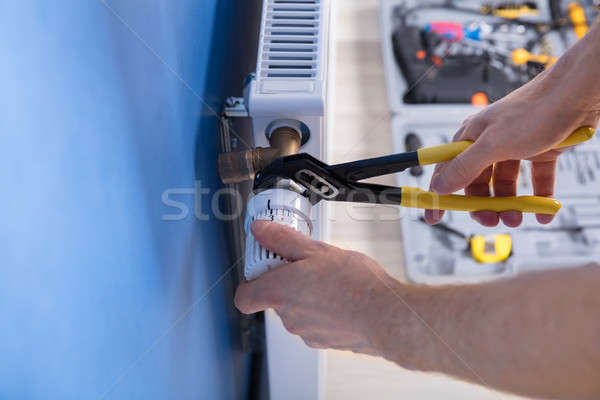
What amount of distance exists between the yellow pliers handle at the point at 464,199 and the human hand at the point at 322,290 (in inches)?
4.1

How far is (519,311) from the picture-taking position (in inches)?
12.4

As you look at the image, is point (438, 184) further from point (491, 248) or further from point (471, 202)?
point (491, 248)

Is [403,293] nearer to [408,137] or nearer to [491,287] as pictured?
[491,287]

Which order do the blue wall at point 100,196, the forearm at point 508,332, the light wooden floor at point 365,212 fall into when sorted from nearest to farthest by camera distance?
1. the blue wall at point 100,196
2. the forearm at point 508,332
3. the light wooden floor at point 365,212

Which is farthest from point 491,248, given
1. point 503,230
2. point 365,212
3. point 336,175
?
point 336,175

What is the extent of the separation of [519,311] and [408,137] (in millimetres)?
757

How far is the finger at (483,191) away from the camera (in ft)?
1.83

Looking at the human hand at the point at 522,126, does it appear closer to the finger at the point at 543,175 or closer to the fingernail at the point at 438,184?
the fingernail at the point at 438,184

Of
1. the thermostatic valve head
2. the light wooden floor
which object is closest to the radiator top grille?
the thermostatic valve head

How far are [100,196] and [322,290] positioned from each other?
0.18 metres

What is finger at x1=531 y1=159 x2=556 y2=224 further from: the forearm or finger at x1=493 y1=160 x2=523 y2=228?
the forearm

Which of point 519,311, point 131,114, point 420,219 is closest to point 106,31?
point 131,114

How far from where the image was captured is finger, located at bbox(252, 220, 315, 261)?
38 cm

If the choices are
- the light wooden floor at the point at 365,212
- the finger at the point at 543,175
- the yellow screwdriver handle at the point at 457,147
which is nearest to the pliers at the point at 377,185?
the yellow screwdriver handle at the point at 457,147
